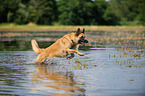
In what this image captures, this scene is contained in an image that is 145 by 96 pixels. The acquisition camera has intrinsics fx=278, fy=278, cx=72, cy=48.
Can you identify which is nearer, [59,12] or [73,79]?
[73,79]

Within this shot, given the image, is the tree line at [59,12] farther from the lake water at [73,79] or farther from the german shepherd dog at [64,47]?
the lake water at [73,79]

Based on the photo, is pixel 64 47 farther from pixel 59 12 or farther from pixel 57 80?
pixel 59 12

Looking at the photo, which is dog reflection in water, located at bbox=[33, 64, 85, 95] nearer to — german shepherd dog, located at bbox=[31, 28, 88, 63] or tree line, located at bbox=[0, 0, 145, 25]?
german shepherd dog, located at bbox=[31, 28, 88, 63]

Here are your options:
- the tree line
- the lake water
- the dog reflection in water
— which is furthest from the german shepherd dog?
the tree line

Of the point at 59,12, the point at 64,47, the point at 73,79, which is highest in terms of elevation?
the point at 59,12

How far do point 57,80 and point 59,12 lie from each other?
81.8 m

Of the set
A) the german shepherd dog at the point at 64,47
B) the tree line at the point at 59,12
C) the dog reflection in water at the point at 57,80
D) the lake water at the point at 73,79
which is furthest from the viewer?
the tree line at the point at 59,12

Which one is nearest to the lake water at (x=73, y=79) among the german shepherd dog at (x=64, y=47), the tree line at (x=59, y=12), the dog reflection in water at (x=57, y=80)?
the dog reflection in water at (x=57, y=80)

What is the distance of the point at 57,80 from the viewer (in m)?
8.73

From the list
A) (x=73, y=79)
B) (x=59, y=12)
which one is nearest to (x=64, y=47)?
(x=73, y=79)

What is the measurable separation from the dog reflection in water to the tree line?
2593 inches

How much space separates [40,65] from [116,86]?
16.4 ft

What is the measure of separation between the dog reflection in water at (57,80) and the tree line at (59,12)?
216 feet

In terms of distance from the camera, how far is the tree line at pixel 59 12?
250 ft
